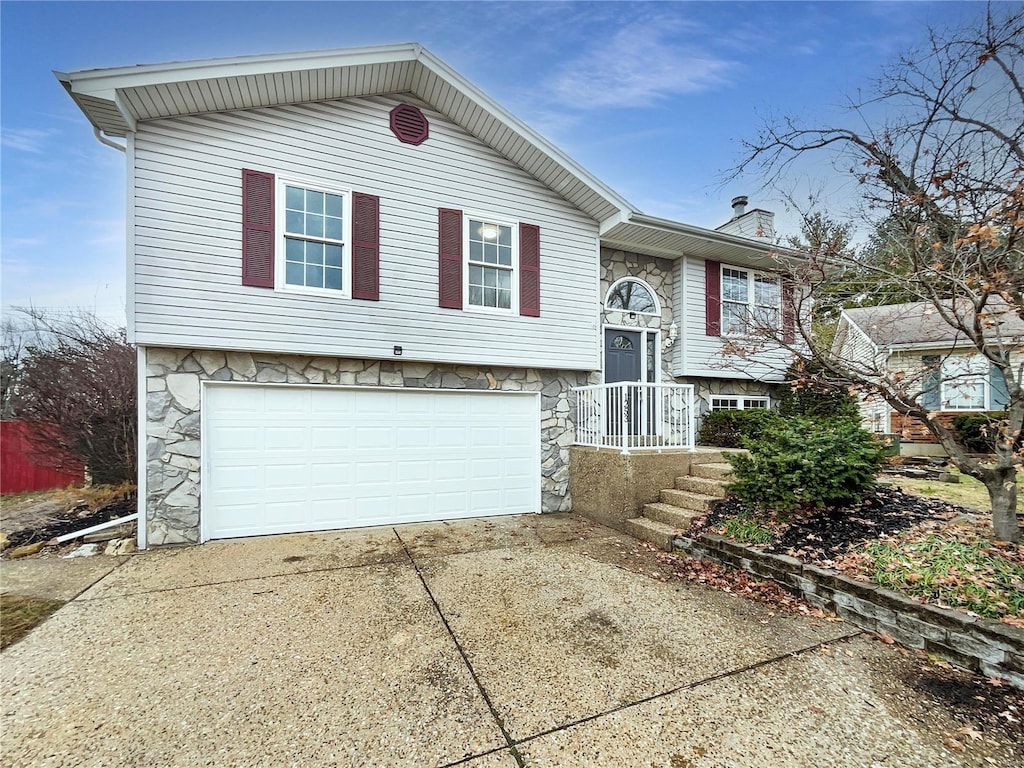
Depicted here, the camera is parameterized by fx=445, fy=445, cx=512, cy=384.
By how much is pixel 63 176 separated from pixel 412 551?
29.0ft

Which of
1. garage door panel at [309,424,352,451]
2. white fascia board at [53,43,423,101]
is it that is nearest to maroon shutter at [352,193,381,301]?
white fascia board at [53,43,423,101]

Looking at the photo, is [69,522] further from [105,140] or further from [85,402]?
[105,140]

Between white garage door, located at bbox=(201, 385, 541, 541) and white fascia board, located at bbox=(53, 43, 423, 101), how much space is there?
338 cm

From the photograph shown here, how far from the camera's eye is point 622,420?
20.3 feet

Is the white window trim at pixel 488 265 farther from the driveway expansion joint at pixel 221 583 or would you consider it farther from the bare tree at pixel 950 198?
the driveway expansion joint at pixel 221 583

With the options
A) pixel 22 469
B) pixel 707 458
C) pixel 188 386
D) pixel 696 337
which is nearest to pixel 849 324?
pixel 696 337

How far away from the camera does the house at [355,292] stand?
5207 mm

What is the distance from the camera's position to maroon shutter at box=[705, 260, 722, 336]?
8.51 m

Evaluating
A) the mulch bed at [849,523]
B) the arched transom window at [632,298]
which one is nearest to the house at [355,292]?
the arched transom window at [632,298]

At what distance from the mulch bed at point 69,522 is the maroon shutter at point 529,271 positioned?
6365 millimetres

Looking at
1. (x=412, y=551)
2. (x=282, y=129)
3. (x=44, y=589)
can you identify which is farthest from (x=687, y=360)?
(x=44, y=589)

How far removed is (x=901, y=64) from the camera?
15.1 ft

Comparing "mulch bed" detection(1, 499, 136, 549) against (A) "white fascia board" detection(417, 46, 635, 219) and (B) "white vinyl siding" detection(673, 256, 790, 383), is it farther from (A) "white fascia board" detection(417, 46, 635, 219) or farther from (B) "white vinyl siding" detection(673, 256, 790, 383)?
(B) "white vinyl siding" detection(673, 256, 790, 383)

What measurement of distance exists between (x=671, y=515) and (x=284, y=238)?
19.5ft
